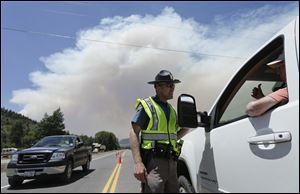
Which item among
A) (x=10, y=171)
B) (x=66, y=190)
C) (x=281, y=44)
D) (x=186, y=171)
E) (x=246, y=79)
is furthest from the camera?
(x=10, y=171)

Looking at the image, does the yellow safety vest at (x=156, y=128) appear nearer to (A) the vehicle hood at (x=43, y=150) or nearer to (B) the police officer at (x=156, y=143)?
(B) the police officer at (x=156, y=143)

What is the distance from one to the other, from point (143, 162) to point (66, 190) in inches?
278

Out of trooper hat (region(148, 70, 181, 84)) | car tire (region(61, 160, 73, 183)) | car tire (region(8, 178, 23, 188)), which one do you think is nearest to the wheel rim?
trooper hat (region(148, 70, 181, 84))

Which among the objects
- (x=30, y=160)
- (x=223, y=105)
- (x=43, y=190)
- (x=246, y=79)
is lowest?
(x=43, y=190)

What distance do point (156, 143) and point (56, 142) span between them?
34.7 feet

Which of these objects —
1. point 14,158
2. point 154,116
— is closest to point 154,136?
point 154,116

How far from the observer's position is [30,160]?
12.3 m

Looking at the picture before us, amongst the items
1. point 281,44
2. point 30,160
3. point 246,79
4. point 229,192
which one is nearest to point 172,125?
point 246,79

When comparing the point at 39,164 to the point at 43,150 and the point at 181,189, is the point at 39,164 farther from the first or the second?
the point at 181,189

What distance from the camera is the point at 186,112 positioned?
3.56 m

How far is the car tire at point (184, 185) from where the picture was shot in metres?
4.16

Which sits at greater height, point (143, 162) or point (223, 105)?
point (223, 105)

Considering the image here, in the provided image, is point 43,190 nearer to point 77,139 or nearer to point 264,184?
point 77,139

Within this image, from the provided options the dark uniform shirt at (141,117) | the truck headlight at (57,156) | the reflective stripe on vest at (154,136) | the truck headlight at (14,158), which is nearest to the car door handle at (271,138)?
the reflective stripe on vest at (154,136)
